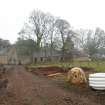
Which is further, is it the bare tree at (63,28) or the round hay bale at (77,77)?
the bare tree at (63,28)

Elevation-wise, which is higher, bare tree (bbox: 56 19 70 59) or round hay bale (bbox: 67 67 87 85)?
bare tree (bbox: 56 19 70 59)

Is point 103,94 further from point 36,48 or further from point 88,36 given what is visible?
point 88,36

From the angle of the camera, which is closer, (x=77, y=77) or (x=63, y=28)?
(x=77, y=77)

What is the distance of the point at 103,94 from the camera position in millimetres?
12461

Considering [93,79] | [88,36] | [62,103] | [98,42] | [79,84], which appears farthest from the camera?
[88,36]

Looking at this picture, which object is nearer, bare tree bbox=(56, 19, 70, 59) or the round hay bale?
the round hay bale

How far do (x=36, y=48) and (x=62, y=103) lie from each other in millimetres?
65212

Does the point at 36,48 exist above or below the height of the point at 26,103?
above

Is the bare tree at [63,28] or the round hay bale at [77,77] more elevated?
the bare tree at [63,28]

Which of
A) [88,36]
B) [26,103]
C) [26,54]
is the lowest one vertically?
[26,103]

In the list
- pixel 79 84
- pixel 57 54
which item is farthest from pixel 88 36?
→ pixel 79 84

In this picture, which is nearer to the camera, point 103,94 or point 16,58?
point 103,94

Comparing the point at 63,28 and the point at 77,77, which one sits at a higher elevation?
the point at 63,28

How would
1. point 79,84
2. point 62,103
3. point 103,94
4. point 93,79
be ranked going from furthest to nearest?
point 79,84, point 93,79, point 103,94, point 62,103
